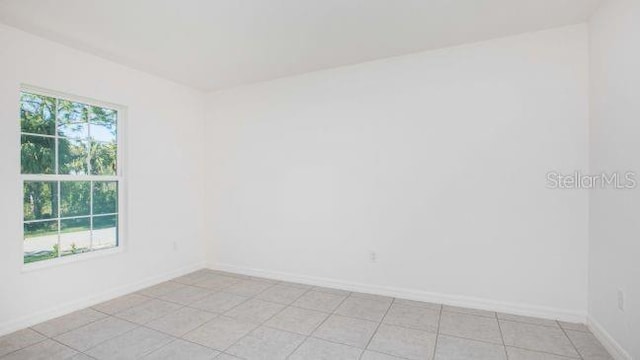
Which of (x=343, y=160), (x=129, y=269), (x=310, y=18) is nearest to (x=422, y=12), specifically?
(x=310, y=18)

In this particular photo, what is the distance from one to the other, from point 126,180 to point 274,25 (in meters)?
2.40

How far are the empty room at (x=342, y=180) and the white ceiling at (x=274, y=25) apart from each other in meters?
0.02

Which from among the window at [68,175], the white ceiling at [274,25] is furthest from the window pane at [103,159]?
the white ceiling at [274,25]

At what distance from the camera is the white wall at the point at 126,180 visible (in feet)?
8.12

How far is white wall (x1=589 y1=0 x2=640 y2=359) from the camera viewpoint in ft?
6.07

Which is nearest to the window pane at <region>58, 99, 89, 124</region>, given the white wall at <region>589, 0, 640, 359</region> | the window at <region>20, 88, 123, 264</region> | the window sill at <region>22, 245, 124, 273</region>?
the window at <region>20, 88, 123, 264</region>

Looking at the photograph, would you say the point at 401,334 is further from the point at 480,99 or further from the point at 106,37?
the point at 106,37

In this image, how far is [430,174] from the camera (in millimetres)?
3008

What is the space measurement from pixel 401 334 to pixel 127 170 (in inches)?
130

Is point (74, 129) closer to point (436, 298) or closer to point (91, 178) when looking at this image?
point (91, 178)

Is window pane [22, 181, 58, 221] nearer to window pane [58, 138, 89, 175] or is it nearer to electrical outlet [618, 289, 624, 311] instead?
window pane [58, 138, 89, 175]

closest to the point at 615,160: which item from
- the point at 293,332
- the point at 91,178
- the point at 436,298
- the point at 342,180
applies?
the point at 436,298

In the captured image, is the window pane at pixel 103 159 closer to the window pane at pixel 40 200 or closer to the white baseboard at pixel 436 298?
the window pane at pixel 40 200

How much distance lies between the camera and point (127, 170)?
340 centimetres
